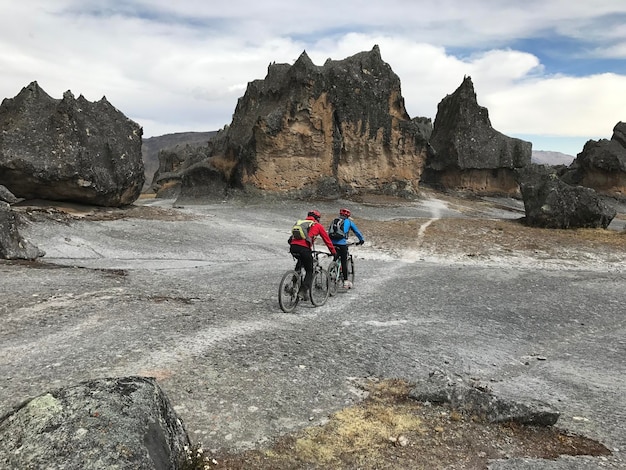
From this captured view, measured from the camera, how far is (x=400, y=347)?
29.4 ft

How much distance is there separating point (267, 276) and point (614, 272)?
12908 millimetres

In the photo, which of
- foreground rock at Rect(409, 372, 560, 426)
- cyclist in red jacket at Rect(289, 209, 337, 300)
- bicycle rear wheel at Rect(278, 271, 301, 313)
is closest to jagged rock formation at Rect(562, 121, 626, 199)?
cyclist in red jacket at Rect(289, 209, 337, 300)

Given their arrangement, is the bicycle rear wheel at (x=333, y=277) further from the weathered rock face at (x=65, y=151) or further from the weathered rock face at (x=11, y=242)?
the weathered rock face at (x=65, y=151)

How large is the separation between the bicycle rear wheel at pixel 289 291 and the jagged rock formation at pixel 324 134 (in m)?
23.1

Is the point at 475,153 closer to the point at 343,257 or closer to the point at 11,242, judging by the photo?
the point at 343,257

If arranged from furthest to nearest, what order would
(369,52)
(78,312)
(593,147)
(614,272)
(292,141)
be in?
(593,147) → (369,52) → (292,141) → (614,272) → (78,312)

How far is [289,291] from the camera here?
11039 millimetres

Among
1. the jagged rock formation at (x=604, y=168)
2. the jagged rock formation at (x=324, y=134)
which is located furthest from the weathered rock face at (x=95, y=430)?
the jagged rock formation at (x=604, y=168)

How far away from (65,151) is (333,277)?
1552cm

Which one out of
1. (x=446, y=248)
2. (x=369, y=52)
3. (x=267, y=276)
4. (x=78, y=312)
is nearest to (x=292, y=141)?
(x=369, y=52)

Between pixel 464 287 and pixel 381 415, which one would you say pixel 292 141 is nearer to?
pixel 464 287

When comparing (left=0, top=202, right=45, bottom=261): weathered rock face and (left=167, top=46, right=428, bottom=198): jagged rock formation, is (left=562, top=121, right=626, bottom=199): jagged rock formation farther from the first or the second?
(left=0, top=202, right=45, bottom=261): weathered rock face

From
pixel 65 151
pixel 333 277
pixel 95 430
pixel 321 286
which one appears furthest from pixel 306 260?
pixel 65 151

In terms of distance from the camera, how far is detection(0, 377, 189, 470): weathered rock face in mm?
3551
